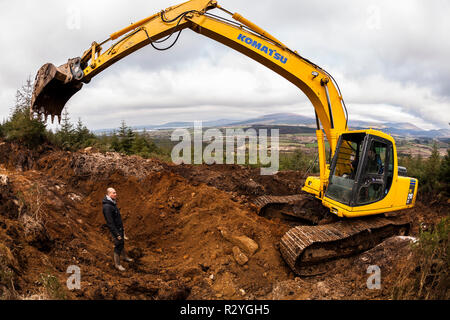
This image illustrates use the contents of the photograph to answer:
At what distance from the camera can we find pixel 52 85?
6.34 m

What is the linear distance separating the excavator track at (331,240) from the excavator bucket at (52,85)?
588cm

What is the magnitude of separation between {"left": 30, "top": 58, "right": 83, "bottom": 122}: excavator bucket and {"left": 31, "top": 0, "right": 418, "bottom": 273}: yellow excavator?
0.02 m

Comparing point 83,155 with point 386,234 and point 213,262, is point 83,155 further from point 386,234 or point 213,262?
point 386,234

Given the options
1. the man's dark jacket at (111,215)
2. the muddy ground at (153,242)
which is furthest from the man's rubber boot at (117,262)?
the man's dark jacket at (111,215)

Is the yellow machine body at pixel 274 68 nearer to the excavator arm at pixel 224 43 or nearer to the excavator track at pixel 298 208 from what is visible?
the excavator arm at pixel 224 43

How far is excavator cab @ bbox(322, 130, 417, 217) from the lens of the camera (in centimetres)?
521

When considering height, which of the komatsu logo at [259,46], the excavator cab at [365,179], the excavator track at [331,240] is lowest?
the excavator track at [331,240]

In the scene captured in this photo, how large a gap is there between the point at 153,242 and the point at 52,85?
431cm

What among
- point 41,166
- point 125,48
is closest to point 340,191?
point 125,48

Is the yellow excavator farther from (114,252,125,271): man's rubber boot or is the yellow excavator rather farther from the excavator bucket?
(114,252,125,271): man's rubber boot

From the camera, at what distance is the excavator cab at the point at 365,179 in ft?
17.1

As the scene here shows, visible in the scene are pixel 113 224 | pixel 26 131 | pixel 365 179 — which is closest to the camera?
pixel 113 224

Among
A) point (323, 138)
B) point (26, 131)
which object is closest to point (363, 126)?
point (323, 138)

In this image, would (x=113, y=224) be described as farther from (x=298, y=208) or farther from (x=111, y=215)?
(x=298, y=208)
